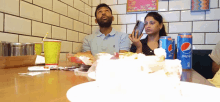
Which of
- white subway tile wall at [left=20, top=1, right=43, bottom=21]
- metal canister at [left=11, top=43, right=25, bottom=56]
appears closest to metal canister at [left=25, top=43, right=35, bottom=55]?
metal canister at [left=11, top=43, right=25, bottom=56]

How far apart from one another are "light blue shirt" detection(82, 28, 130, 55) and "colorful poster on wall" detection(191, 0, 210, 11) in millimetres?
718

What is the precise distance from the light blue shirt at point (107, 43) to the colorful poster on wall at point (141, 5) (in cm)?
32

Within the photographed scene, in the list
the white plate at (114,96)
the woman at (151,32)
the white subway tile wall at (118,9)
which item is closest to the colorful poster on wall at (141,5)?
the white subway tile wall at (118,9)

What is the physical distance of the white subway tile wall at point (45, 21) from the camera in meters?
0.88

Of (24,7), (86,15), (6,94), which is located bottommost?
(6,94)

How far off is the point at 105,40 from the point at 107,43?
0.04 metres

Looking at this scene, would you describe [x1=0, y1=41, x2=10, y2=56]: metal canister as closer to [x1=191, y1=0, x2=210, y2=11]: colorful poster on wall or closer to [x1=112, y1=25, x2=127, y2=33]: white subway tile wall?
[x1=112, y1=25, x2=127, y2=33]: white subway tile wall

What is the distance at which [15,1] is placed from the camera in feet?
2.99

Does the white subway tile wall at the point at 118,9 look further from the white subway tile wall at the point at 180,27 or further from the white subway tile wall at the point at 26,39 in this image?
the white subway tile wall at the point at 26,39

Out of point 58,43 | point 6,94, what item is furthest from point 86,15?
point 6,94

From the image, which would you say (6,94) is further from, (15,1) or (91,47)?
(91,47)

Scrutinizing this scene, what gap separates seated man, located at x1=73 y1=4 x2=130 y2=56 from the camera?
1.59 m

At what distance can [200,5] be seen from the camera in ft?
4.85

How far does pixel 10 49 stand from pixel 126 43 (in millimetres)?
1136
